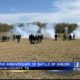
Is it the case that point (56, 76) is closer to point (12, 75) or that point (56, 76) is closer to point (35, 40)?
point (12, 75)

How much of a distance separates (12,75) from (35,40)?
41274mm

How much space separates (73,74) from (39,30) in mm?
86689

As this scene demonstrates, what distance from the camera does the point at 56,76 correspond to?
55.8ft

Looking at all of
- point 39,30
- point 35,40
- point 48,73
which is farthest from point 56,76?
point 39,30

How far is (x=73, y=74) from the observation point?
17.0 m

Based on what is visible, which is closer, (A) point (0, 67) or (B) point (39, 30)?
(A) point (0, 67)

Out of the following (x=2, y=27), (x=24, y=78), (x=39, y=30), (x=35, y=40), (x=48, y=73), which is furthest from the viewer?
(x=2, y=27)

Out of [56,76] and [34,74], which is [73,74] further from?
[34,74]

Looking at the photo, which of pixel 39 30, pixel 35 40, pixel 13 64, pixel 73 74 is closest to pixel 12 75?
pixel 13 64

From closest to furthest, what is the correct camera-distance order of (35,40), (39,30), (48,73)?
(48,73), (35,40), (39,30)

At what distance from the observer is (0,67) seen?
55.8 feet

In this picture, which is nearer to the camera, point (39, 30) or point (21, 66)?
Answer: point (21, 66)

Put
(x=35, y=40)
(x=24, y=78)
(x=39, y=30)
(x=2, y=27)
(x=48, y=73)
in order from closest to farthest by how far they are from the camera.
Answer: (x=24, y=78) → (x=48, y=73) → (x=35, y=40) → (x=39, y=30) → (x=2, y=27)

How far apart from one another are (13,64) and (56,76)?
223 centimetres
